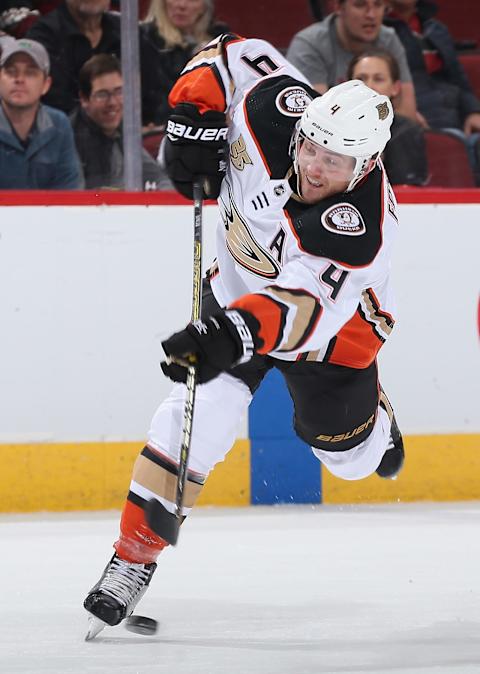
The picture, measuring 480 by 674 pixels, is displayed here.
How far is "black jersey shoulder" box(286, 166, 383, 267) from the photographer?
2.56 meters

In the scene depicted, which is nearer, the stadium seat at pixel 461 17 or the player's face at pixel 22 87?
the player's face at pixel 22 87

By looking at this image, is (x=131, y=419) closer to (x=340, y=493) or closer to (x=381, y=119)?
(x=340, y=493)

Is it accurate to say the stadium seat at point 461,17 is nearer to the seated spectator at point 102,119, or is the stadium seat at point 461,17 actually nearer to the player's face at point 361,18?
the player's face at point 361,18

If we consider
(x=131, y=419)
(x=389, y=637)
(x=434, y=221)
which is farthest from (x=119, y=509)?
(x=389, y=637)

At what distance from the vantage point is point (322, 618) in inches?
120

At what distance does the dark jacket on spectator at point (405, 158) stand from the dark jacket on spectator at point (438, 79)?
9.4 inches

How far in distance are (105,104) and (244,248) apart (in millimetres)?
1559

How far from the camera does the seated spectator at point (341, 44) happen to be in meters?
4.73

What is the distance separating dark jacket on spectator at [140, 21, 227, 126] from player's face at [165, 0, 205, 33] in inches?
4.8

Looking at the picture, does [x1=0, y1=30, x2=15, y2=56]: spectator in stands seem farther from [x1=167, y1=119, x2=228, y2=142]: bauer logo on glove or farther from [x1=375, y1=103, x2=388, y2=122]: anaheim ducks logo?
[x1=375, y1=103, x2=388, y2=122]: anaheim ducks logo

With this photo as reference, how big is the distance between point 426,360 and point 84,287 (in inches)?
46.4

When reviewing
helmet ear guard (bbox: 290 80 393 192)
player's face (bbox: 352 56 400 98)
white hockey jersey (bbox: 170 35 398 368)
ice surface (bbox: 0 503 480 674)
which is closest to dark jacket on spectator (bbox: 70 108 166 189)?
player's face (bbox: 352 56 400 98)

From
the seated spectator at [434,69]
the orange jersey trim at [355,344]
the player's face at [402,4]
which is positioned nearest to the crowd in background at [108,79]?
Answer: the seated spectator at [434,69]

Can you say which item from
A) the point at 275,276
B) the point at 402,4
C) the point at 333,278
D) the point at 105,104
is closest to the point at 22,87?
the point at 105,104
